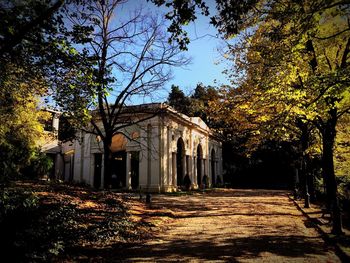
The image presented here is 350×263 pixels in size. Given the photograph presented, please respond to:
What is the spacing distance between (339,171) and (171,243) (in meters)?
13.4

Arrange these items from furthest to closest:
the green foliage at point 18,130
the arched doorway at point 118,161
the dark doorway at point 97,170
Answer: the dark doorway at point 97,170
the arched doorway at point 118,161
the green foliage at point 18,130

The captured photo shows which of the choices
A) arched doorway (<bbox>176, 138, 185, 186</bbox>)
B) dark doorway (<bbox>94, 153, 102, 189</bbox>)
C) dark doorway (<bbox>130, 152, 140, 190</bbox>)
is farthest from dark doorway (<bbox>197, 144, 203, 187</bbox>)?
dark doorway (<bbox>94, 153, 102, 189</bbox>)

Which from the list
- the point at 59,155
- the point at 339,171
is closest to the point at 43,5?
the point at 339,171

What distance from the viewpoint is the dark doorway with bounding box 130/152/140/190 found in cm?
2977

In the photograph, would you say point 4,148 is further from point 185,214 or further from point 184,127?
point 184,127

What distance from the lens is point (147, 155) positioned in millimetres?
28609

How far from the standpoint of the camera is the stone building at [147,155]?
28.1 metres

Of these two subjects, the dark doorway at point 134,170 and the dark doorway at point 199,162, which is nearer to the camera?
the dark doorway at point 134,170

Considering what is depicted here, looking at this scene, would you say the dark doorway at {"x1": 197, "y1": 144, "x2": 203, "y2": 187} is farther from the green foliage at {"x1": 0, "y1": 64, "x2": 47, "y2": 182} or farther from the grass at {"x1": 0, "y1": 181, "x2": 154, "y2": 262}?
the grass at {"x1": 0, "y1": 181, "x2": 154, "y2": 262}

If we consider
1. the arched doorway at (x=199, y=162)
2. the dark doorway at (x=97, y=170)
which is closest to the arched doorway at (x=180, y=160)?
the arched doorway at (x=199, y=162)

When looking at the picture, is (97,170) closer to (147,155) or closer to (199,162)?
(147,155)

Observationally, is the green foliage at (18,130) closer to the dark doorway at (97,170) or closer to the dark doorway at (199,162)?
the dark doorway at (97,170)

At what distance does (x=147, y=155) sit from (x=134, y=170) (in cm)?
323

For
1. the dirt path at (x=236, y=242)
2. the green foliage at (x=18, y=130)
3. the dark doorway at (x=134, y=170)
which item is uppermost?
the green foliage at (x=18, y=130)
